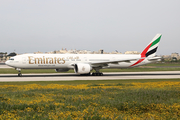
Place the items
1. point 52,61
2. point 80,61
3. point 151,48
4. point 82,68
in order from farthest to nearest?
point 151,48, point 80,61, point 52,61, point 82,68

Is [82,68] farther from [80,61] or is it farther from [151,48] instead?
[151,48]

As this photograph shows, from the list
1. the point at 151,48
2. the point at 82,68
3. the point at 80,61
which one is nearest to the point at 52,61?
the point at 80,61

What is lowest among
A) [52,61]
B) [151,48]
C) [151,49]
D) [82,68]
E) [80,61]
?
[82,68]

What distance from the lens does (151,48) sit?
4912 centimetres

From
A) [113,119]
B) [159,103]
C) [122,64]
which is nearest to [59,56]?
[122,64]

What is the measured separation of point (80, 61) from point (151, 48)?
1678cm

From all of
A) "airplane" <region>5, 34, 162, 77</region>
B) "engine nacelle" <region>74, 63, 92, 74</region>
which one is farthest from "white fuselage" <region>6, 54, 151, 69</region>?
"engine nacelle" <region>74, 63, 92, 74</region>

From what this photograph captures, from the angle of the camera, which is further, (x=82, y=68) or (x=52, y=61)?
(x=52, y=61)

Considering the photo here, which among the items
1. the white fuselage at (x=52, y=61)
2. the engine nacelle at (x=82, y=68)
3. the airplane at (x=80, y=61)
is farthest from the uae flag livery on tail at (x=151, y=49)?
the engine nacelle at (x=82, y=68)

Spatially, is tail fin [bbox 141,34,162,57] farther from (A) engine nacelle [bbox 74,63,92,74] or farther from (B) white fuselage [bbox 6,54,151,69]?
(A) engine nacelle [bbox 74,63,92,74]

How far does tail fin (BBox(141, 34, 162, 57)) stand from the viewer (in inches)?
1930

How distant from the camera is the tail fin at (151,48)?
49031mm

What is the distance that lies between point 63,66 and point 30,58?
21.4 feet

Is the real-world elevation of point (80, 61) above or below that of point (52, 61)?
below
